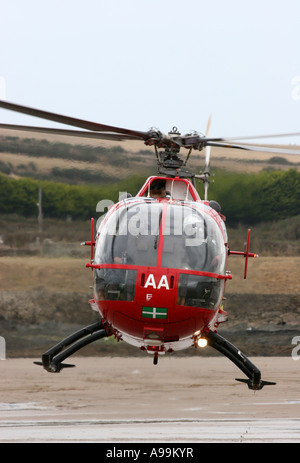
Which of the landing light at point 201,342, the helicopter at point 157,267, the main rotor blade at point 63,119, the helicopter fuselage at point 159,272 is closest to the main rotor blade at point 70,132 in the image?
the helicopter at point 157,267

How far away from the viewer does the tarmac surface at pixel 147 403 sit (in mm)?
12469

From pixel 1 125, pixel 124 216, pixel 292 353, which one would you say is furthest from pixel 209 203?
pixel 292 353

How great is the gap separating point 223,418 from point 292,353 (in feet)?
21.6

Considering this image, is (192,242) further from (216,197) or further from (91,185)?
(216,197)

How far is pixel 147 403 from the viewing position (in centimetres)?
1491

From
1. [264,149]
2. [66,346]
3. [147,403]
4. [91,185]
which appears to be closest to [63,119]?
[264,149]

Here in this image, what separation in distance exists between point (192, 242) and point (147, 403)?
18.1 ft

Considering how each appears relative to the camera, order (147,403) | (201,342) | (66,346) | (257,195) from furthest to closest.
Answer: (257,195)
(147,403)
(66,346)
(201,342)

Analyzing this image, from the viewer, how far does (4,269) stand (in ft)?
66.5

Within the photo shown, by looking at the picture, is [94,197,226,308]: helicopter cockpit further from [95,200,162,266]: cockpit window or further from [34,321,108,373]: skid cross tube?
[34,321,108,373]: skid cross tube

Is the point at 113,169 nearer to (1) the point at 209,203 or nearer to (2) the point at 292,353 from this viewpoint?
(2) the point at 292,353

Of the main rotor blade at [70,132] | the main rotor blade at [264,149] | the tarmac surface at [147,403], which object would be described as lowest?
the tarmac surface at [147,403]

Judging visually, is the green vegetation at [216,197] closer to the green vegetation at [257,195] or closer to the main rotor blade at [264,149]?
the green vegetation at [257,195]

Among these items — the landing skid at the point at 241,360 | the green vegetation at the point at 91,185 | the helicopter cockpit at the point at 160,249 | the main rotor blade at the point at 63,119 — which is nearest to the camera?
the main rotor blade at the point at 63,119
